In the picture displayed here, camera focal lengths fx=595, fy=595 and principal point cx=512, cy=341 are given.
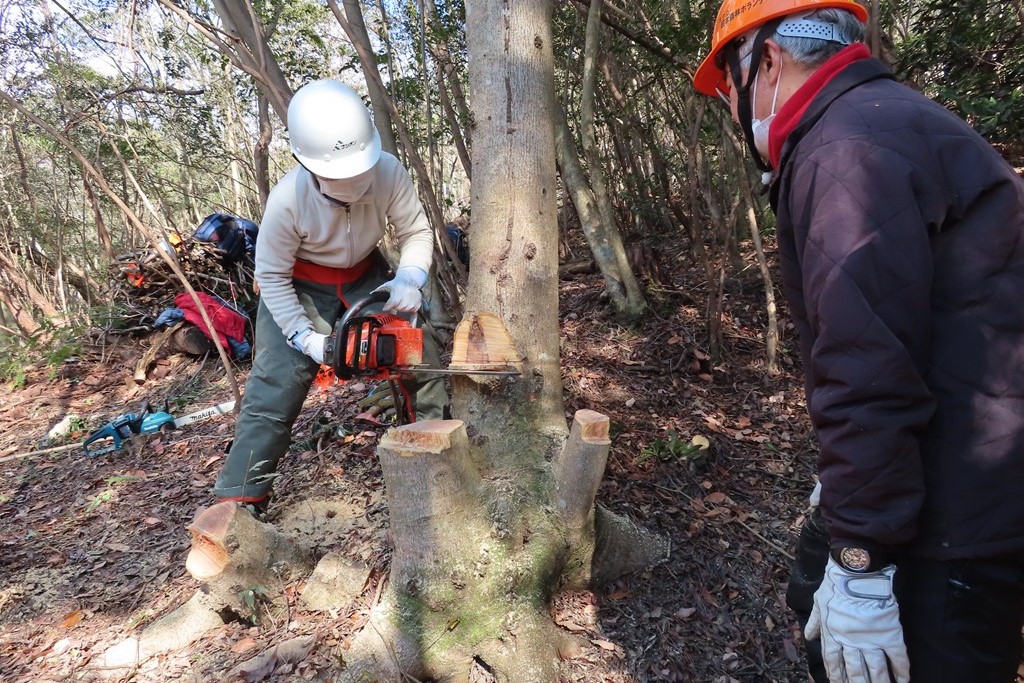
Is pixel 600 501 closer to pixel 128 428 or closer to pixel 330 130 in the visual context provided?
pixel 330 130

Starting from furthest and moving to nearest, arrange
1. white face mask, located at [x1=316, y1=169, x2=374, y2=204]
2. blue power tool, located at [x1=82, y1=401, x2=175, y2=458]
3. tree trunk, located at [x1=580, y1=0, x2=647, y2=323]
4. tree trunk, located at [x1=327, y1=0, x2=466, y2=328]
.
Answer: tree trunk, located at [x1=580, y1=0, x2=647, y2=323] → blue power tool, located at [x1=82, y1=401, x2=175, y2=458] → tree trunk, located at [x1=327, y1=0, x2=466, y2=328] → white face mask, located at [x1=316, y1=169, x2=374, y2=204]

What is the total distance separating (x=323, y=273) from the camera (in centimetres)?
296

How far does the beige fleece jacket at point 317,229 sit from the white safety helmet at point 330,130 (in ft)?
0.59

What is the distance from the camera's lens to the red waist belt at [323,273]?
9.62 feet

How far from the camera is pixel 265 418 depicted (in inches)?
110

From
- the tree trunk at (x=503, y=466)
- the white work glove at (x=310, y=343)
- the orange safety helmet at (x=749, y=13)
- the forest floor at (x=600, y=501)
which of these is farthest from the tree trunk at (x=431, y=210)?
the orange safety helmet at (x=749, y=13)

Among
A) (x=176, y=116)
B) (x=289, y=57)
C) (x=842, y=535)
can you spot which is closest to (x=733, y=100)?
(x=842, y=535)

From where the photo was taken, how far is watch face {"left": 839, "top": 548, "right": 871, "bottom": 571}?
1.19 metres

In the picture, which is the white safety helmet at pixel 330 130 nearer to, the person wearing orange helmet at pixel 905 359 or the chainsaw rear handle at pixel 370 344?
the chainsaw rear handle at pixel 370 344

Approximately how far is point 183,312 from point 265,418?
159 inches

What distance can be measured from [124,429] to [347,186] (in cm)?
309

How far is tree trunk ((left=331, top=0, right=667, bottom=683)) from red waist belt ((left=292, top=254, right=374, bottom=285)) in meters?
0.95

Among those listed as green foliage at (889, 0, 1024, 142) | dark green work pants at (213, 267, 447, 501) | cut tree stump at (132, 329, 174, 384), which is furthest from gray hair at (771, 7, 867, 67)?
cut tree stump at (132, 329, 174, 384)

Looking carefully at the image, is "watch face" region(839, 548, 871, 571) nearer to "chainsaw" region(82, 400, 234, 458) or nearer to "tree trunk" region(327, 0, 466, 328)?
"tree trunk" region(327, 0, 466, 328)
